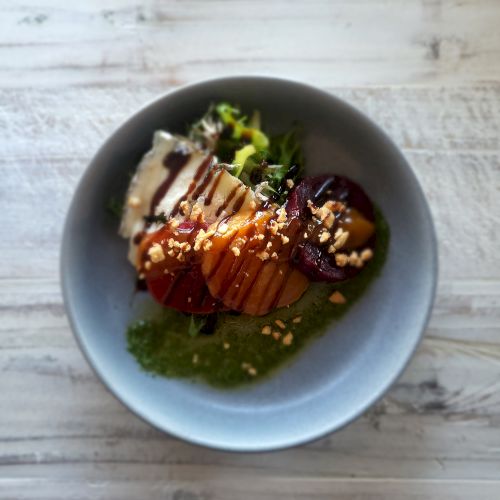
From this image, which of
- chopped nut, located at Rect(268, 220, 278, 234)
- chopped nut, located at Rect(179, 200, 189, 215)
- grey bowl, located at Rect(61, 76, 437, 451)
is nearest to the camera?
chopped nut, located at Rect(268, 220, 278, 234)

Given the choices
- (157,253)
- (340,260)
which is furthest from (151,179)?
(340,260)

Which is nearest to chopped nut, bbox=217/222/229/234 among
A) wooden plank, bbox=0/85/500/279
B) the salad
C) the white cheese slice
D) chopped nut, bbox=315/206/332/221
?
the salad

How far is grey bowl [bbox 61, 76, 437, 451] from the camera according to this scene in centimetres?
103

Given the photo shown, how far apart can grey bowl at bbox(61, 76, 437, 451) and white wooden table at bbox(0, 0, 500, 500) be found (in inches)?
4.8

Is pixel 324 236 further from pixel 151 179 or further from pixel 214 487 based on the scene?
pixel 214 487

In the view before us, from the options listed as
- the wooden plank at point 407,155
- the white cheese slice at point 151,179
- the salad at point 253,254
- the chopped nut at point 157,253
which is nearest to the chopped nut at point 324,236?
the salad at point 253,254

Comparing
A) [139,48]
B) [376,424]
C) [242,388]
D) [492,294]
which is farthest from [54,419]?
[492,294]

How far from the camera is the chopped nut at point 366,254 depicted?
3.40 feet

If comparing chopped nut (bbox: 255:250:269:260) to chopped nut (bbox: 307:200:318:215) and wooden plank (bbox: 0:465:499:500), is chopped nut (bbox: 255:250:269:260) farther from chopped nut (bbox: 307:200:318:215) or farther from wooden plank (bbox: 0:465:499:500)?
wooden plank (bbox: 0:465:499:500)

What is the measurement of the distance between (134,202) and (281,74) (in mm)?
404

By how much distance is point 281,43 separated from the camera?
1168 mm

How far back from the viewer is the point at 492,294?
1159 mm

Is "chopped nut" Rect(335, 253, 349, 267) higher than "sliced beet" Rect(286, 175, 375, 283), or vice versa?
"sliced beet" Rect(286, 175, 375, 283)

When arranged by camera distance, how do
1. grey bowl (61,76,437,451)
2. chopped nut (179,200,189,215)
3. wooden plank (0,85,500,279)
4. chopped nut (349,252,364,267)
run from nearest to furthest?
chopped nut (179,200,189,215) < chopped nut (349,252,364,267) < grey bowl (61,76,437,451) < wooden plank (0,85,500,279)
